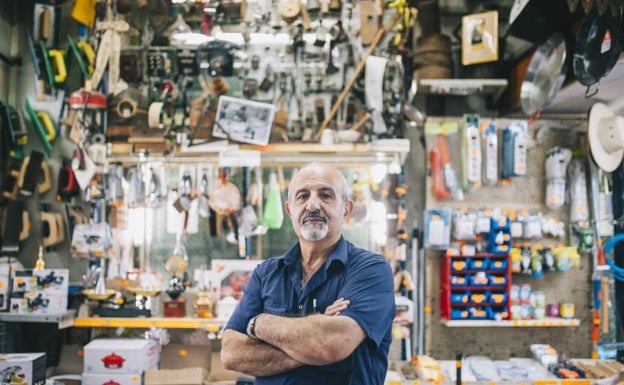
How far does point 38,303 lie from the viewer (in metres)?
4.51

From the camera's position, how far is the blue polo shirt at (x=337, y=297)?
6.50 feet

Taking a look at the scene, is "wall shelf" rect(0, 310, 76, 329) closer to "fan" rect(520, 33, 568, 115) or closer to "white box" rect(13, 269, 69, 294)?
"white box" rect(13, 269, 69, 294)

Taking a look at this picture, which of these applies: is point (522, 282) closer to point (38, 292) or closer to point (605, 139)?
point (605, 139)

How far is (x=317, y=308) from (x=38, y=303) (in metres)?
3.32

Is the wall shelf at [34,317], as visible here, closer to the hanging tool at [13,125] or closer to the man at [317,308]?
the hanging tool at [13,125]

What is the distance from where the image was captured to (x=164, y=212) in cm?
536

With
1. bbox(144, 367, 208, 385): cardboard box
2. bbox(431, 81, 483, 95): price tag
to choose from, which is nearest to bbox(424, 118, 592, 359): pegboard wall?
bbox(431, 81, 483, 95): price tag

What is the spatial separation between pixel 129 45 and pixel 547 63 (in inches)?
152

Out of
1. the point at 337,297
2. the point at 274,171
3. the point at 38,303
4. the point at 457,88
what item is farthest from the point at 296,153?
the point at 337,297

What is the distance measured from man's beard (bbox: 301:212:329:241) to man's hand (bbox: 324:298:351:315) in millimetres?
270

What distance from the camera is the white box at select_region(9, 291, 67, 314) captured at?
4484 mm

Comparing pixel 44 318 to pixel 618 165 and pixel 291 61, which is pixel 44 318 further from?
pixel 618 165

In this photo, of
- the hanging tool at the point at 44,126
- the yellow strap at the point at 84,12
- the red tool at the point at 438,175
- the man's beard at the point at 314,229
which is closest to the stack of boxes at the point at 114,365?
the hanging tool at the point at 44,126

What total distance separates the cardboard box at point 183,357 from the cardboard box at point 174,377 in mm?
575
